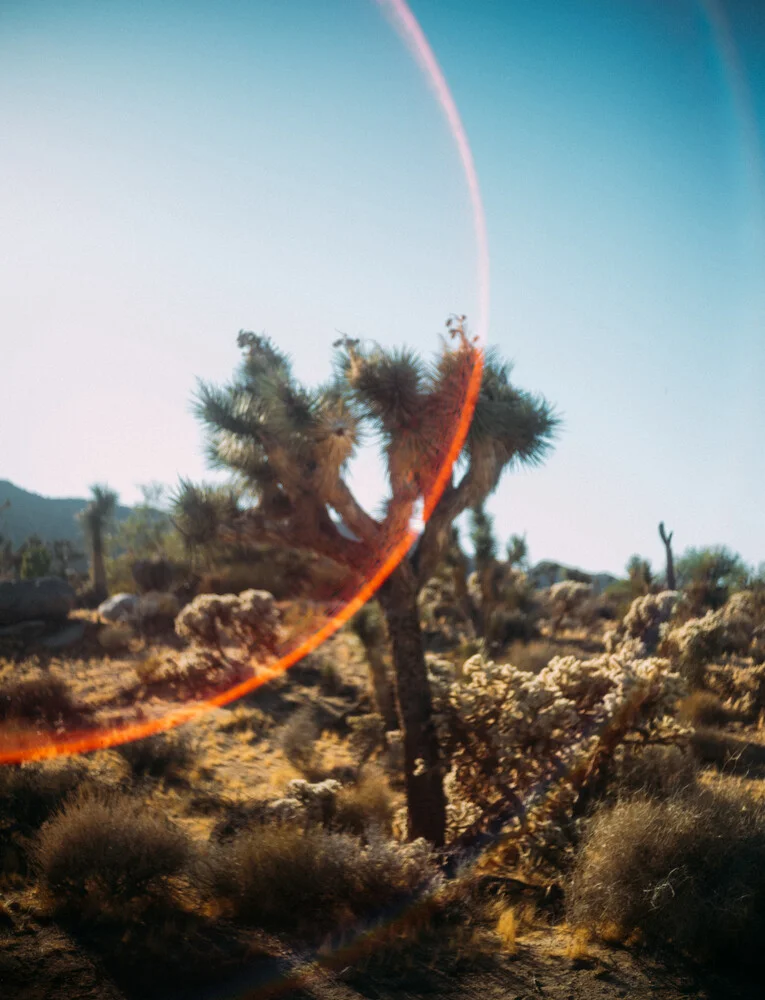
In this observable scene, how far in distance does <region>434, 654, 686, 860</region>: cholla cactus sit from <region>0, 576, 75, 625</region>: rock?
17.6 m

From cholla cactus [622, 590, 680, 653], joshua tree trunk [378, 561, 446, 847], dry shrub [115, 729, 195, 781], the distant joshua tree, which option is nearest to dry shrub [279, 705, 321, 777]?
dry shrub [115, 729, 195, 781]

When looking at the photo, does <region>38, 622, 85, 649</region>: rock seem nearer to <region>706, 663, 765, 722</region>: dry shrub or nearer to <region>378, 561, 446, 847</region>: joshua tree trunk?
<region>378, 561, 446, 847</region>: joshua tree trunk

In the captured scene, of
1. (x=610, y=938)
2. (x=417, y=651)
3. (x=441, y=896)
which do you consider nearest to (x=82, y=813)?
(x=441, y=896)

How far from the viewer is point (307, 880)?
5.47m

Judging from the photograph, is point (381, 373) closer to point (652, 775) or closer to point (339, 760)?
point (652, 775)

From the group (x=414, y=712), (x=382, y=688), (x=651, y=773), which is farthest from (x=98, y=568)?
(x=651, y=773)

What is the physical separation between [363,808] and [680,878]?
172 inches

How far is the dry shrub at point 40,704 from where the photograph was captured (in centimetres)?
1151

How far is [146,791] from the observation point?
8508 mm

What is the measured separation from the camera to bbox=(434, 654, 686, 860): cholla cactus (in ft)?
22.5

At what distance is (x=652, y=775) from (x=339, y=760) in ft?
19.9

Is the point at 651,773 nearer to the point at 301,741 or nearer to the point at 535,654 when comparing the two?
the point at 301,741

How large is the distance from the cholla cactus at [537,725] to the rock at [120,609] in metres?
17.5

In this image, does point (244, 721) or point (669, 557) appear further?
point (669, 557)
